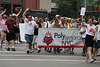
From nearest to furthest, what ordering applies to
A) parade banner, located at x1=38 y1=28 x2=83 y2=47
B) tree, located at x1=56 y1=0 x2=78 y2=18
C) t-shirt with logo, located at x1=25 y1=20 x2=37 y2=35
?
t-shirt with logo, located at x1=25 y1=20 x2=37 y2=35 < parade banner, located at x1=38 y1=28 x2=83 y2=47 < tree, located at x1=56 y1=0 x2=78 y2=18

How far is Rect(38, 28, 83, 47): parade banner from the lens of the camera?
16.1 metres

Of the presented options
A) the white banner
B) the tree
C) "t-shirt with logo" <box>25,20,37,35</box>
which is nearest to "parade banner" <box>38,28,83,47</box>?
the white banner

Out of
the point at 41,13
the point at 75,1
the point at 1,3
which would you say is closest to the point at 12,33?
the point at 41,13

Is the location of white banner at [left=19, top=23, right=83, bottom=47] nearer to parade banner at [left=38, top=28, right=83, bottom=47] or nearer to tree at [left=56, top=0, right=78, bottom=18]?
parade banner at [left=38, top=28, right=83, bottom=47]

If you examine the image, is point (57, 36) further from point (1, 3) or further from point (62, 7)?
point (1, 3)

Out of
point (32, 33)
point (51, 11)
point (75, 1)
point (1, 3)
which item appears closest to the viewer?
point (32, 33)

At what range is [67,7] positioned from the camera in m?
60.6

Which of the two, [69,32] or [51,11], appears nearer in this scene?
[69,32]

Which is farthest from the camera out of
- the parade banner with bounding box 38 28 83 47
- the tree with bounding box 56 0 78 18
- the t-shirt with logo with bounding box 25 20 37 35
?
the tree with bounding box 56 0 78 18

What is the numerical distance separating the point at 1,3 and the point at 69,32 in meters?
50.5

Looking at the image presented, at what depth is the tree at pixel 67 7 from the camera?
6019cm

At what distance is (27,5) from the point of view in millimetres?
63438

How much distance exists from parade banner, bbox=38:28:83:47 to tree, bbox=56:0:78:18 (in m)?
43.6

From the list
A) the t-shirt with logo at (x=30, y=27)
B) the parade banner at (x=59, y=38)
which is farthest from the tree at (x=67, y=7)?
the t-shirt with logo at (x=30, y=27)
